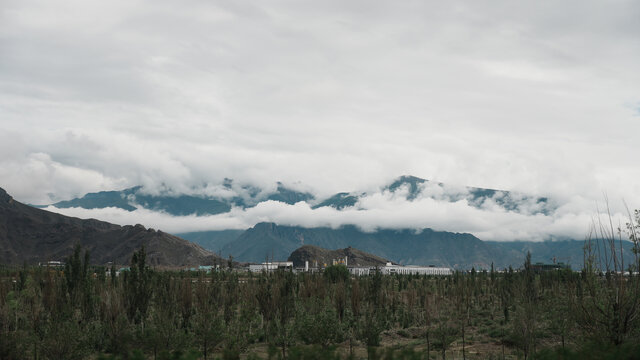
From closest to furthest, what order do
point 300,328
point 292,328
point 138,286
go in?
1. point 300,328
2. point 292,328
3. point 138,286

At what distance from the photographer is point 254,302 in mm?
44906

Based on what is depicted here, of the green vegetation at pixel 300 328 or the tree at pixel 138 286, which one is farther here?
the tree at pixel 138 286

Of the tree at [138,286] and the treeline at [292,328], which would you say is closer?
the treeline at [292,328]

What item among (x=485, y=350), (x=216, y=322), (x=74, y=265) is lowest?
(x=485, y=350)

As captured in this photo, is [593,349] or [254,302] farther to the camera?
[254,302]

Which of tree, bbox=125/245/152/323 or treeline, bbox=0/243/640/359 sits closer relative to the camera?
treeline, bbox=0/243/640/359

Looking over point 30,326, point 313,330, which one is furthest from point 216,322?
point 30,326

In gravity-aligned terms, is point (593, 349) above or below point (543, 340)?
above

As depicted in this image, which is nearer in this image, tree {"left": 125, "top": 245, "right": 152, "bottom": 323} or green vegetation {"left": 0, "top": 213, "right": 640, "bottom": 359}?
green vegetation {"left": 0, "top": 213, "right": 640, "bottom": 359}

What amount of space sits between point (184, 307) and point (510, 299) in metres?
26.8

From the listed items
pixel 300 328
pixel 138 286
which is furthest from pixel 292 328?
pixel 138 286

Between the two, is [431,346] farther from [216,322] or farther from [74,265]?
[74,265]

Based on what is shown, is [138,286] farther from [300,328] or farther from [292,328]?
[300,328]

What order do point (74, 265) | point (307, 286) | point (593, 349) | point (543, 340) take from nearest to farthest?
point (593, 349) → point (543, 340) → point (74, 265) → point (307, 286)
